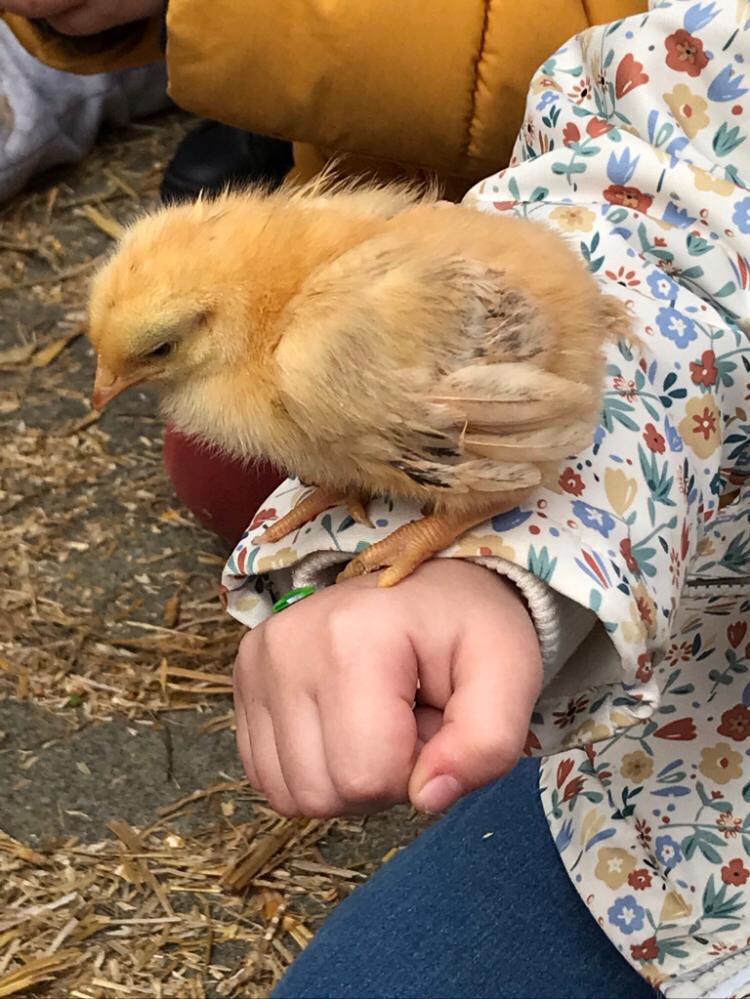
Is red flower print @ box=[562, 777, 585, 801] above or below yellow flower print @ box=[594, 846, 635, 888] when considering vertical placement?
above

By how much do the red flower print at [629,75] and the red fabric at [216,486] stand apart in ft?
1.85

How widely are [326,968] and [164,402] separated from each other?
405mm

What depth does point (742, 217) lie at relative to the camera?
2.36 feet

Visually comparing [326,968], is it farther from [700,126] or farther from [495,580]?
[700,126]

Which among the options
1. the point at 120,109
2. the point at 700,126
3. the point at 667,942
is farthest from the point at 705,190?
the point at 120,109

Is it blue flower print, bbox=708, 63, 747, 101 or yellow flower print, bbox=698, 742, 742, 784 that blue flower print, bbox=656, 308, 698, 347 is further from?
yellow flower print, bbox=698, 742, 742, 784

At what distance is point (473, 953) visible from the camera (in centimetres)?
76

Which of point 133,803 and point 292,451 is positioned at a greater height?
point 292,451

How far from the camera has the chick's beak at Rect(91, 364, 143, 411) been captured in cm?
59

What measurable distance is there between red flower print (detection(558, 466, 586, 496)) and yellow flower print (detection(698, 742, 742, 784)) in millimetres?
284

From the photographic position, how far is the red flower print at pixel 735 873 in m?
0.75

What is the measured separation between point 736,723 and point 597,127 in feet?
1.36

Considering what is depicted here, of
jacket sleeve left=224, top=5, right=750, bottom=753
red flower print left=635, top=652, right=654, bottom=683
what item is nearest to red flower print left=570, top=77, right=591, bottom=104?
jacket sleeve left=224, top=5, right=750, bottom=753

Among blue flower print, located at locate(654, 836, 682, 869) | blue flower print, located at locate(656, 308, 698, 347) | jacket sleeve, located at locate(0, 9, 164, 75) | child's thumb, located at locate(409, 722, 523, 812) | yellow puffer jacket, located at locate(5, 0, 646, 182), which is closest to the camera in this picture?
child's thumb, located at locate(409, 722, 523, 812)
